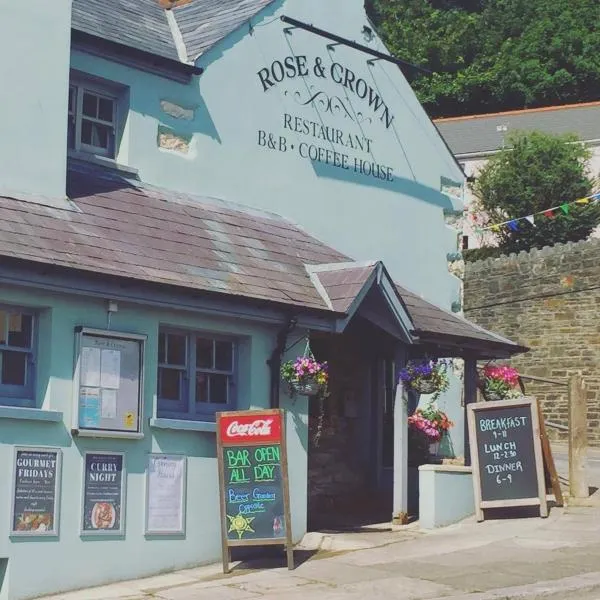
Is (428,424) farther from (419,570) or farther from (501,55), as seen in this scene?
A: (501,55)

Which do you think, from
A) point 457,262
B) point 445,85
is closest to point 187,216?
point 457,262

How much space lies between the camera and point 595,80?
60.6 metres

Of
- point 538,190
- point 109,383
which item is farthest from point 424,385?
point 538,190

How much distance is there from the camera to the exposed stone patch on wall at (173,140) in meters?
15.1

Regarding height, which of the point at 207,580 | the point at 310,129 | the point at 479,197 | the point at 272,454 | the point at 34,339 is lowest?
the point at 207,580

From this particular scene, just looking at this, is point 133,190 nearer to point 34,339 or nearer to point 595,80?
point 34,339

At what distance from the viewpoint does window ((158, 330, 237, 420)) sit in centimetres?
1268

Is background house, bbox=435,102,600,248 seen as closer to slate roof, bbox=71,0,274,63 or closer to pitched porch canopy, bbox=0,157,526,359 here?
slate roof, bbox=71,0,274,63

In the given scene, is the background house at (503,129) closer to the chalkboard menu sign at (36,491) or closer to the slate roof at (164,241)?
the slate roof at (164,241)

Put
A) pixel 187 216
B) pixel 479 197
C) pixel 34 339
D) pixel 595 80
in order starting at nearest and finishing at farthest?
pixel 34 339, pixel 187 216, pixel 479 197, pixel 595 80

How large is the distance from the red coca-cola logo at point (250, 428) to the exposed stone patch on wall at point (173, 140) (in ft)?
14.1

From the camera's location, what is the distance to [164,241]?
13102 mm

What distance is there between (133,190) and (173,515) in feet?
13.1

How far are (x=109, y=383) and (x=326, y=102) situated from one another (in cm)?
671
